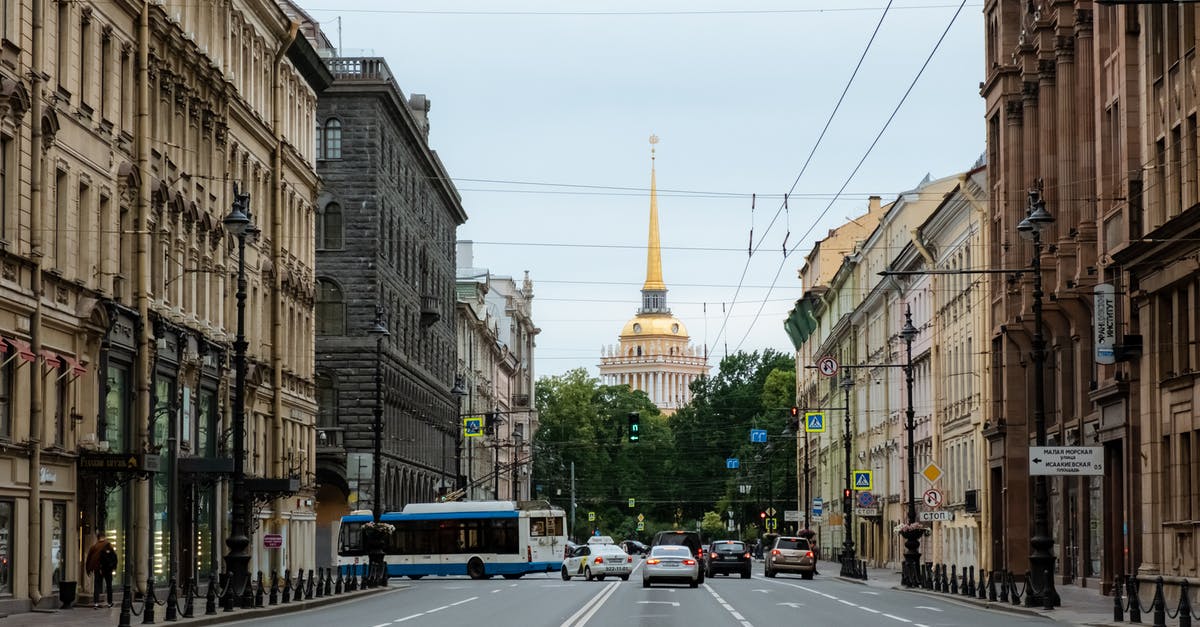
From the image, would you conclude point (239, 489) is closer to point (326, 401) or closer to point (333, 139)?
point (326, 401)

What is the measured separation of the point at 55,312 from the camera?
124 ft

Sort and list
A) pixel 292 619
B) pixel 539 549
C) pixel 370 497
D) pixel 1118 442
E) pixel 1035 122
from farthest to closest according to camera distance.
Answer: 1. pixel 370 497
2. pixel 539 549
3. pixel 1035 122
4. pixel 1118 442
5. pixel 292 619

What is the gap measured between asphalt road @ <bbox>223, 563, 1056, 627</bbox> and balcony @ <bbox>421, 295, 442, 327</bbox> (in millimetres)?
44077

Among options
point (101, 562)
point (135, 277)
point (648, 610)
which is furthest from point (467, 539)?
point (648, 610)

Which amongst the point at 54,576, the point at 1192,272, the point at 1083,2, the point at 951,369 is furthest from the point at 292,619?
the point at 951,369

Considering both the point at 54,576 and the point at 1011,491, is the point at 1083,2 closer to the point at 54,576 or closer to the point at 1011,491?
the point at 1011,491

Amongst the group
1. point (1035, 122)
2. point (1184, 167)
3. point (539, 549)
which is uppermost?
point (1035, 122)

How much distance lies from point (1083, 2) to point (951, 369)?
28.9 meters

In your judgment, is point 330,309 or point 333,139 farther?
point 333,139

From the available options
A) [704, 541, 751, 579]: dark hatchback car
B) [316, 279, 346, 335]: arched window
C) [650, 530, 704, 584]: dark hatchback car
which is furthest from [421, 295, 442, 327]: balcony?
[650, 530, 704, 584]: dark hatchback car

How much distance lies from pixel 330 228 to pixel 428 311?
16.2 meters

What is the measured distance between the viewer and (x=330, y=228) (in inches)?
3164

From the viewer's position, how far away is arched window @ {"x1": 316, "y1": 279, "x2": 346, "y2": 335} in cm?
7988

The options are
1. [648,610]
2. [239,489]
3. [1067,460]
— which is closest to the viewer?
[648,610]
